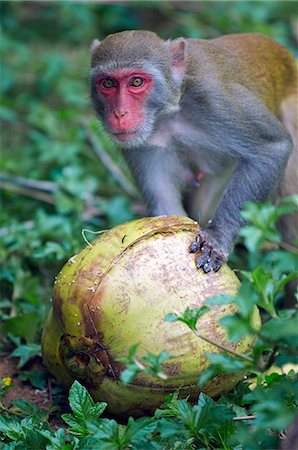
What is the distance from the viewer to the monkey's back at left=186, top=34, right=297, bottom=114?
539cm

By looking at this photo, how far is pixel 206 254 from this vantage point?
424 centimetres

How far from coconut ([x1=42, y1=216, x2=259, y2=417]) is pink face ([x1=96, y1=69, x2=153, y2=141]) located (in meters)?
1.07

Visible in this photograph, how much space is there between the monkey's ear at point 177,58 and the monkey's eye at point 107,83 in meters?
0.41

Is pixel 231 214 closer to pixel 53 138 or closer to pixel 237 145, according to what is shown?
pixel 237 145

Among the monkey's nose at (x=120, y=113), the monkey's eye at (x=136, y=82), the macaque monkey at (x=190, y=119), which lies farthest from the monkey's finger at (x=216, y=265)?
the monkey's eye at (x=136, y=82)

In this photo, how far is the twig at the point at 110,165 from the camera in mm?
7380

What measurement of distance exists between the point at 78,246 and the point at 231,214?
1153 mm

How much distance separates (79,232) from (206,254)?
2.22m

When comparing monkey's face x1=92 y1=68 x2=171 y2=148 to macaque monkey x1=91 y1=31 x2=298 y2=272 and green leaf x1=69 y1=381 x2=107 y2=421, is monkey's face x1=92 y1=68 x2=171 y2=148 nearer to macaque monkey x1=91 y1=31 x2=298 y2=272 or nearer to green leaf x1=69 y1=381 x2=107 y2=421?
macaque monkey x1=91 y1=31 x2=298 y2=272

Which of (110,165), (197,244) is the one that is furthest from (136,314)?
(110,165)

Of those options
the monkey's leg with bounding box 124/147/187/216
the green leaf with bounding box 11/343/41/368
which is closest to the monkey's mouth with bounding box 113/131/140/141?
the monkey's leg with bounding box 124/147/187/216

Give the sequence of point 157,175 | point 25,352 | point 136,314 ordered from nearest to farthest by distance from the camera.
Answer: point 136,314, point 25,352, point 157,175

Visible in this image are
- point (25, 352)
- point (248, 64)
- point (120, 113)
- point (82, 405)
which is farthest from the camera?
point (248, 64)

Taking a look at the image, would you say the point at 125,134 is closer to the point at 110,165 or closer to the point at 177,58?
the point at 177,58
